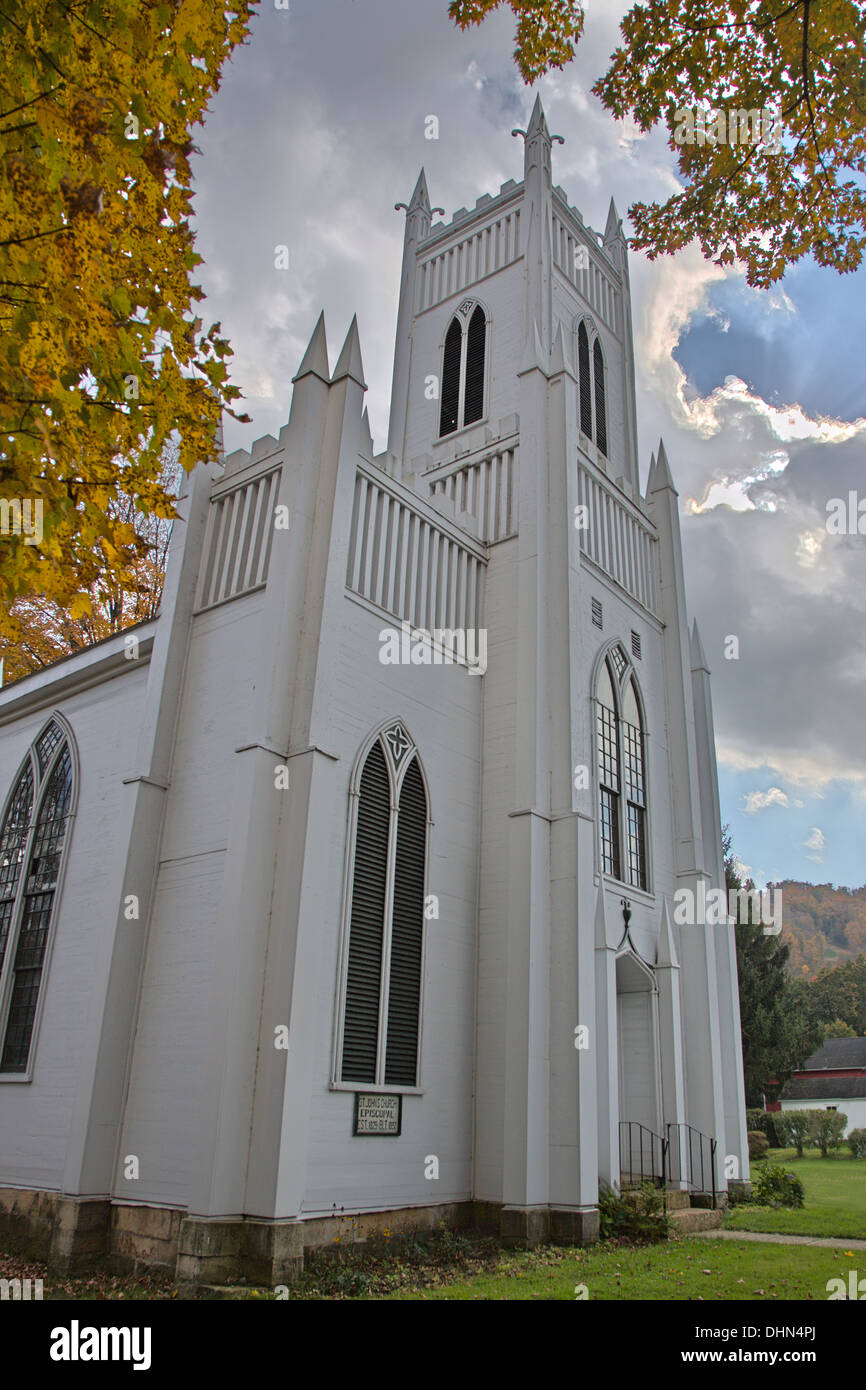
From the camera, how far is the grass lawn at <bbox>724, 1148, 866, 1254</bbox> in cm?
1360

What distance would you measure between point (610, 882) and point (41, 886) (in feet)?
30.5

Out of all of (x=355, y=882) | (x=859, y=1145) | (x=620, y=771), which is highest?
(x=620, y=771)

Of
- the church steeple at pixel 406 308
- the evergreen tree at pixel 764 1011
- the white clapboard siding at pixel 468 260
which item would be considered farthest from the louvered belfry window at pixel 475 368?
the evergreen tree at pixel 764 1011

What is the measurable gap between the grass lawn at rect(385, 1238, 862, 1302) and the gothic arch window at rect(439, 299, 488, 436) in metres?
15.3

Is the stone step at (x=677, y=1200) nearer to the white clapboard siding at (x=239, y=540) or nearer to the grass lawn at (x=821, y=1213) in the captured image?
the grass lawn at (x=821, y=1213)

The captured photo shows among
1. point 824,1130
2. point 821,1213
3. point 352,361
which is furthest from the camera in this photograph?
point 824,1130

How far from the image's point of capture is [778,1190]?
17516 millimetres

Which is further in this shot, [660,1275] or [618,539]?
[618,539]

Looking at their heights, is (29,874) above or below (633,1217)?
above

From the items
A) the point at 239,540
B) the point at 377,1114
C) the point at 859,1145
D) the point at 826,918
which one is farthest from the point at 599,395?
the point at 826,918

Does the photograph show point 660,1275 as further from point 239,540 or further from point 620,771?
point 239,540

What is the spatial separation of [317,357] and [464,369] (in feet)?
27.4

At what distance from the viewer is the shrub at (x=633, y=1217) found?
12688mm

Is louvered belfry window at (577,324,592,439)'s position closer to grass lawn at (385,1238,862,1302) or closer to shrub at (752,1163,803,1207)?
shrub at (752,1163,803,1207)
